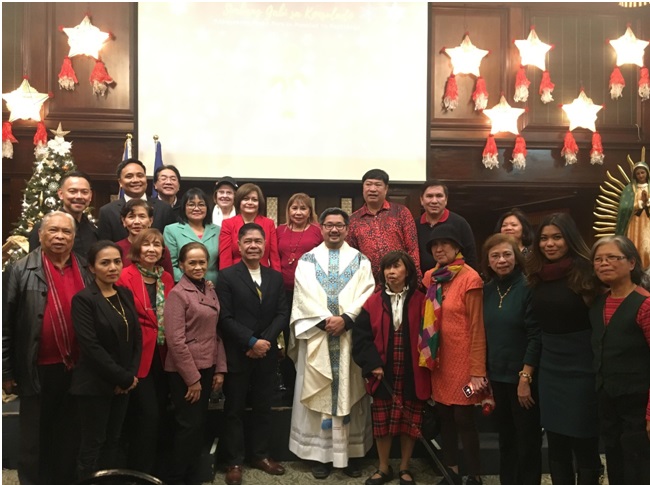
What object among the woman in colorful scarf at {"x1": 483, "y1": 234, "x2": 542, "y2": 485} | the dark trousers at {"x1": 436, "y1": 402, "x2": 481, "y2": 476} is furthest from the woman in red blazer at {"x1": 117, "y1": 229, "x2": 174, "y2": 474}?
the woman in colorful scarf at {"x1": 483, "y1": 234, "x2": 542, "y2": 485}

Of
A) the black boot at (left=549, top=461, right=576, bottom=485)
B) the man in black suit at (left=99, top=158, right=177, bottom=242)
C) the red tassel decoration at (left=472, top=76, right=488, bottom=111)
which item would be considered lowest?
the black boot at (left=549, top=461, right=576, bottom=485)

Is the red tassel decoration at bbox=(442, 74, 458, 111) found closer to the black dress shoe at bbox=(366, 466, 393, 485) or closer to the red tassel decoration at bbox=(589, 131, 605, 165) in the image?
the red tassel decoration at bbox=(589, 131, 605, 165)

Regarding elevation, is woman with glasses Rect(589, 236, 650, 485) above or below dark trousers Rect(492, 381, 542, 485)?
above

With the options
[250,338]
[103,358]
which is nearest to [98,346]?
[103,358]

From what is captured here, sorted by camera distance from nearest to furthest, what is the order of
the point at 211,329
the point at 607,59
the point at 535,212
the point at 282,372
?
the point at 211,329 → the point at 282,372 → the point at 607,59 → the point at 535,212

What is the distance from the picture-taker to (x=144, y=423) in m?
A: 2.70

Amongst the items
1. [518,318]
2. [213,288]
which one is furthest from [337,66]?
[518,318]

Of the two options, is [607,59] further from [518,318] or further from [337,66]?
[518,318]

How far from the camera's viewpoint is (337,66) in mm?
5953

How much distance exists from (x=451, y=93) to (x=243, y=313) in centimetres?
405

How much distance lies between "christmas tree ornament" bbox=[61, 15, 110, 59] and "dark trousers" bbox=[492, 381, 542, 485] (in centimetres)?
529

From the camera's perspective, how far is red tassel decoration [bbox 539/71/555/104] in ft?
19.8

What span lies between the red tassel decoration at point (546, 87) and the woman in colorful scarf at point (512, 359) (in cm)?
411

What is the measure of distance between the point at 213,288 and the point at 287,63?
363 cm
